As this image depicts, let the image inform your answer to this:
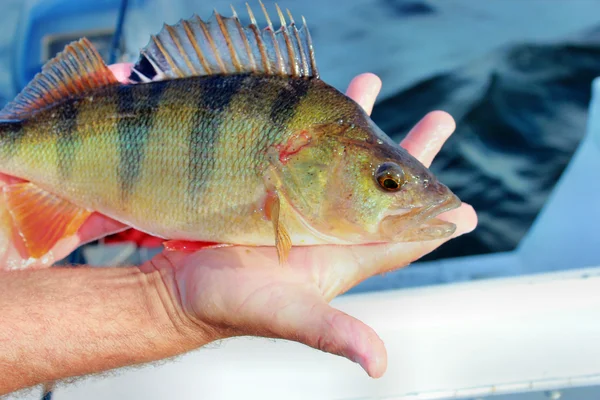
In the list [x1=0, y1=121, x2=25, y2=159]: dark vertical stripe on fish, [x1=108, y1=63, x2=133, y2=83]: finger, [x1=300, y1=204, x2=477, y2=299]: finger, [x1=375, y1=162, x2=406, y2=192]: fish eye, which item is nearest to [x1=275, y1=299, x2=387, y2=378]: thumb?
[x1=300, y1=204, x2=477, y2=299]: finger

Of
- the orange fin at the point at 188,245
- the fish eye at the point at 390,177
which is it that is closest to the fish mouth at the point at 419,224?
the fish eye at the point at 390,177

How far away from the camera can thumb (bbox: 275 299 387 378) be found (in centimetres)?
158

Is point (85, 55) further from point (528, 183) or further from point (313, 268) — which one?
point (528, 183)

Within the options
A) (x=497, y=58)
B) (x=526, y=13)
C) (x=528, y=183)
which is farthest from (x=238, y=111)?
(x=526, y=13)

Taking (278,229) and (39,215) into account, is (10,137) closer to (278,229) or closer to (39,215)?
(39,215)

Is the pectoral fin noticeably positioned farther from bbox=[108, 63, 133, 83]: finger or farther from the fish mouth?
bbox=[108, 63, 133, 83]: finger

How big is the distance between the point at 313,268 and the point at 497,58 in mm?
5991

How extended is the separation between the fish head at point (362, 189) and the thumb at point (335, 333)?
1.52ft

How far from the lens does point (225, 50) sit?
7.88 ft

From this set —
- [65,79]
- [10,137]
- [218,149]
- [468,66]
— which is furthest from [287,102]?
[468,66]

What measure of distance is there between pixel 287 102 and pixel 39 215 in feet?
4.80

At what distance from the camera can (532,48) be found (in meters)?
6.99

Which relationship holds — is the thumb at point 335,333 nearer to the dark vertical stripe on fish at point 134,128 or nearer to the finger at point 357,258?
the finger at point 357,258

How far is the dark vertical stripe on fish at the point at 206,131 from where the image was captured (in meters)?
2.27
